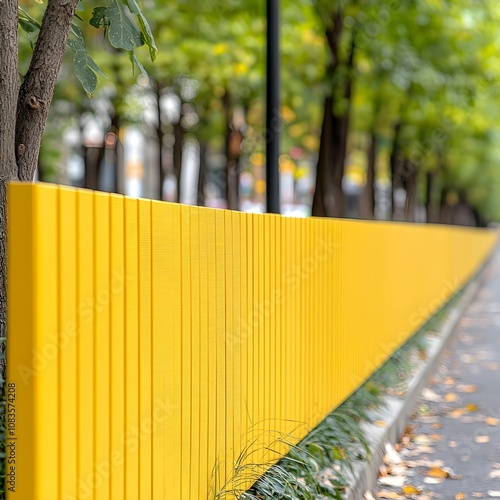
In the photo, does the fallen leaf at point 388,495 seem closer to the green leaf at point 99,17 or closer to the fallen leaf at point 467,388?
the green leaf at point 99,17

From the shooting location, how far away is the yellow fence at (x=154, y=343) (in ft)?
9.21

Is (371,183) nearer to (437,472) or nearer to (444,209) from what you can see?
(437,472)

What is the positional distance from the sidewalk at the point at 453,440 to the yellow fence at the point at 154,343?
0.73 metres

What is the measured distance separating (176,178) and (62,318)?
19.2 metres

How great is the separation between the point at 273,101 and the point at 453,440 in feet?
11.3

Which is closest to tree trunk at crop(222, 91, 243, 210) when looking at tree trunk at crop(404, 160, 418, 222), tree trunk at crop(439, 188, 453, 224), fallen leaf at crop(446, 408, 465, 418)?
tree trunk at crop(404, 160, 418, 222)

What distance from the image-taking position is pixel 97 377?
318cm

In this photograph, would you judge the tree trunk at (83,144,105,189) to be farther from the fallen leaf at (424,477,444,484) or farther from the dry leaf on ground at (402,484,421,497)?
the dry leaf on ground at (402,484,421,497)

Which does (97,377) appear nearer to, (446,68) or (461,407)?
(461,407)

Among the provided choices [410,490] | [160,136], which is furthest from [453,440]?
[160,136]

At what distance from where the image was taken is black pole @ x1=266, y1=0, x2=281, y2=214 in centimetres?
983

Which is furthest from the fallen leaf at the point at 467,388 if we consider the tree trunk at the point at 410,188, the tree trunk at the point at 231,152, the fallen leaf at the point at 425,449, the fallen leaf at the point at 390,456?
the tree trunk at the point at 410,188

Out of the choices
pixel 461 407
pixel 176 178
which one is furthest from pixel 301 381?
pixel 176 178

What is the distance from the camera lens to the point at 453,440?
336 inches
